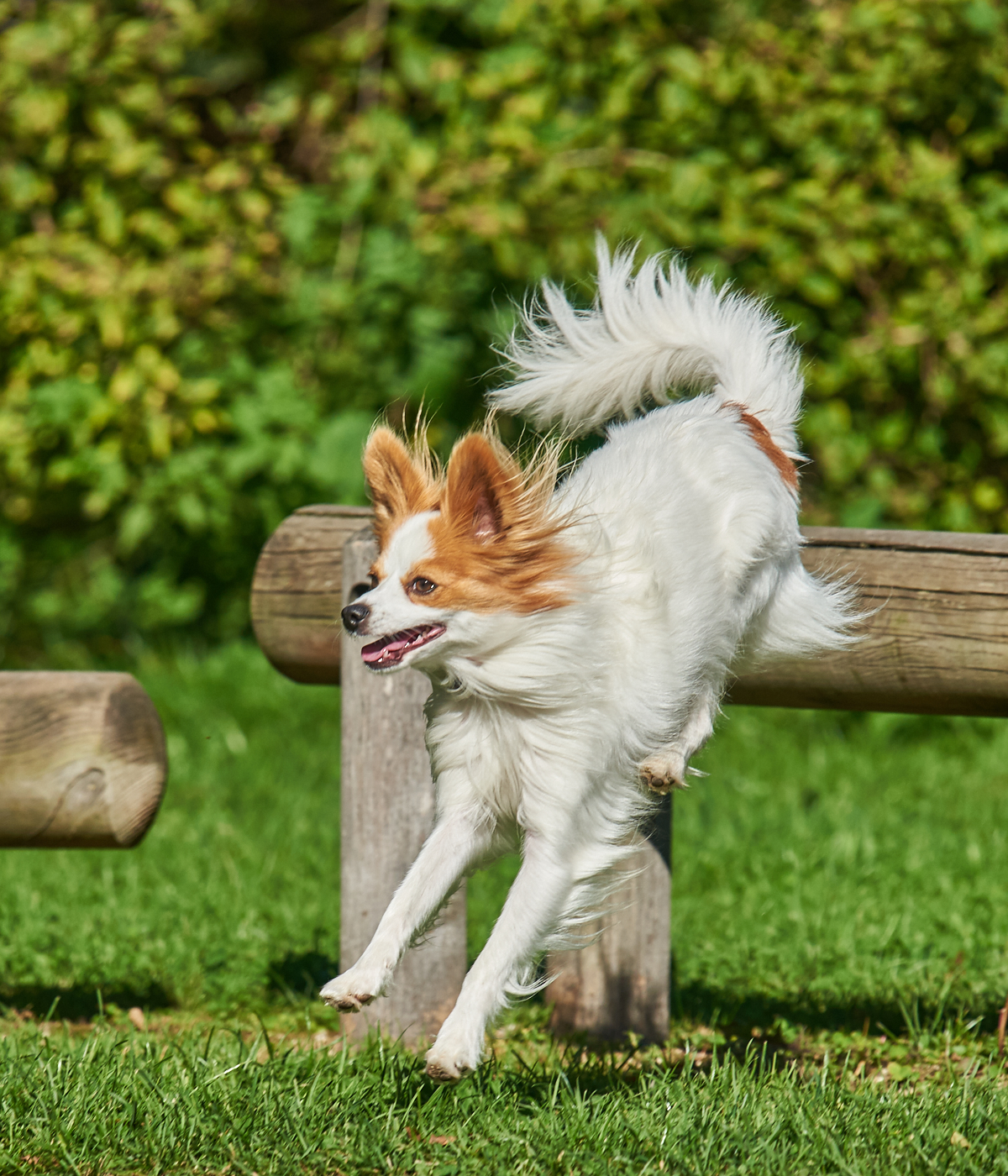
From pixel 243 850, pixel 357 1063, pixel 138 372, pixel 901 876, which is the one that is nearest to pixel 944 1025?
pixel 901 876

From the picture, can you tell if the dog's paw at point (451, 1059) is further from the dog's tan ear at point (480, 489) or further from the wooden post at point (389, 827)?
the wooden post at point (389, 827)

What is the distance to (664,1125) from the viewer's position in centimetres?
277

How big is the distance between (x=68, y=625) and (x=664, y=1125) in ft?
20.2

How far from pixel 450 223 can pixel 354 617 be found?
4834 millimetres

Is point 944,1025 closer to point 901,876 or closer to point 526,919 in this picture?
point 901,876

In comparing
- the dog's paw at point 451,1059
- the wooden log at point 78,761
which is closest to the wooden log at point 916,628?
the dog's paw at point 451,1059

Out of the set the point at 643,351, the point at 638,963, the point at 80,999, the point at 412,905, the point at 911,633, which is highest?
the point at 643,351

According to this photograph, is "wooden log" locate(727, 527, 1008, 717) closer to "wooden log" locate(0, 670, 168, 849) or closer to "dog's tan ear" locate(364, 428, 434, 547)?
"dog's tan ear" locate(364, 428, 434, 547)

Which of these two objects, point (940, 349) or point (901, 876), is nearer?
point (901, 876)

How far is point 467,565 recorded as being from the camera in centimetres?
252

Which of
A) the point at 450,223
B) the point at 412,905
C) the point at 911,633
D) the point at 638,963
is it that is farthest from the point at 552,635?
the point at 450,223

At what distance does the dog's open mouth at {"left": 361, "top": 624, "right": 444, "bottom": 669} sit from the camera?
2.48m

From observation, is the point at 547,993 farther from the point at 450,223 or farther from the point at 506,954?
the point at 450,223

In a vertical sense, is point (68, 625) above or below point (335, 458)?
below
